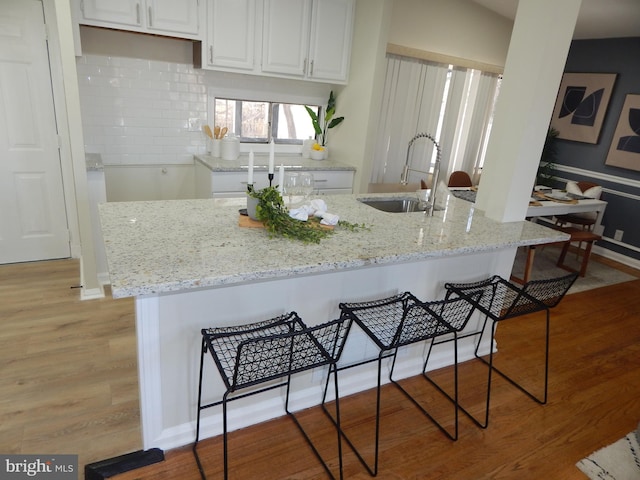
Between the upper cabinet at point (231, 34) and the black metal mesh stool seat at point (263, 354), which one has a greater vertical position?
the upper cabinet at point (231, 34)

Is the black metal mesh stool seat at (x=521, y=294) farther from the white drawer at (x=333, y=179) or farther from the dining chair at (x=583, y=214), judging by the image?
the dining chair at (x=583, y=214)

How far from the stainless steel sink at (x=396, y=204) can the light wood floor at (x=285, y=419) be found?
1049mm

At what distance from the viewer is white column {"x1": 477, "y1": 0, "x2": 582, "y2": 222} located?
7.26 ft

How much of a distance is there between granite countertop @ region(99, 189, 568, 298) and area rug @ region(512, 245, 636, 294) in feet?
6.57

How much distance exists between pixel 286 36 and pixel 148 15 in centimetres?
112

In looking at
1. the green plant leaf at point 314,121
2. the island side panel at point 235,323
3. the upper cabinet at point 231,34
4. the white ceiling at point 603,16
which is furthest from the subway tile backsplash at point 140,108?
the white ceiling at point 603,16

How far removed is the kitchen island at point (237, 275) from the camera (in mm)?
1531

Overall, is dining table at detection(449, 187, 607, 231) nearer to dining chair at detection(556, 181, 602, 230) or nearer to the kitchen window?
dining chair at detection(556, 181, 602, 230)

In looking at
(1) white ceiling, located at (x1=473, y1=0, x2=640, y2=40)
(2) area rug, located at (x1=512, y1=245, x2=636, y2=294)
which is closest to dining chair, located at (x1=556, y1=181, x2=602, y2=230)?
(2) area rug, located at (x1=512, y1=245, x2=636, y2=294)

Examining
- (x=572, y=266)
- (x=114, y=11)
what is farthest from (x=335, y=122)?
(x=572, y=266)

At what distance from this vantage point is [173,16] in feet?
10.4

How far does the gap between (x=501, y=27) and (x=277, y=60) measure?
116 inches

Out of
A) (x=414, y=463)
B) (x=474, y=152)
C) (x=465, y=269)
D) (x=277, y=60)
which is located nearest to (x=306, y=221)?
(x=465, y=269)

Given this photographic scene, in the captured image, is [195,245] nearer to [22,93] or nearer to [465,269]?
[465,269]
